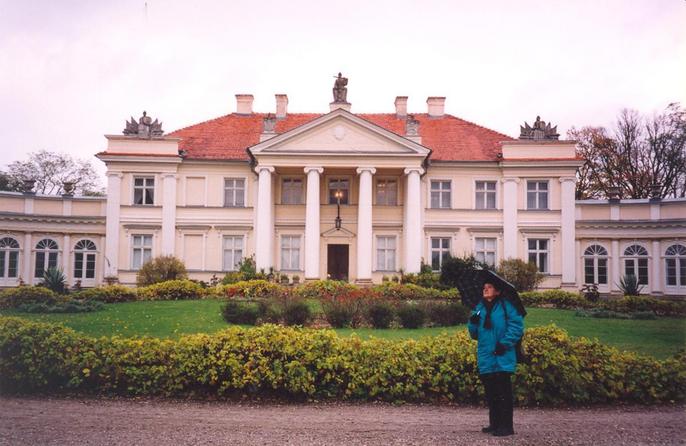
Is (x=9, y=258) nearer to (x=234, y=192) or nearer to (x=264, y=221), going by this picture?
(x=234, y=192)

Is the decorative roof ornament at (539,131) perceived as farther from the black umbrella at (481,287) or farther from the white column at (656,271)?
the black umbrella at (481,287)

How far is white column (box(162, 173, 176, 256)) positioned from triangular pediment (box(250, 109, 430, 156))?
5516mm

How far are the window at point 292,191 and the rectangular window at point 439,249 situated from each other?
303 inches

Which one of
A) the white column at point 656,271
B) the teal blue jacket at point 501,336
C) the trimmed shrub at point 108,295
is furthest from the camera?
the white column at point 656,271

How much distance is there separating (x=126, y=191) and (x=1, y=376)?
22.3 metres

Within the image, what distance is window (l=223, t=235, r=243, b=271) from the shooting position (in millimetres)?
29609

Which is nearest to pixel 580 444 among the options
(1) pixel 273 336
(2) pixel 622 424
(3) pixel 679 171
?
(2) pixel 622 424

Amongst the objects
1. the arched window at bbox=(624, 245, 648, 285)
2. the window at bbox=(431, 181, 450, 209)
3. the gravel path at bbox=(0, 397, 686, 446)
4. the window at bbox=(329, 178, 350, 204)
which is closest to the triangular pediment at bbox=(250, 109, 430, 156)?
the window at bbox=(329, 178, 350, 204)

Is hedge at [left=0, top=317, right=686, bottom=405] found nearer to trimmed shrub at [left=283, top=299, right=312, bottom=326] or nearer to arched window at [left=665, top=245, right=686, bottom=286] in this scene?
trimmed shrub at [left=283, top=299, right=312, bottom=326]

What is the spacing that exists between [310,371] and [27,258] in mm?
25061

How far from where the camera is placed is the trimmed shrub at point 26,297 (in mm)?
18594

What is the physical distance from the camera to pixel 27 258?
28062 mm

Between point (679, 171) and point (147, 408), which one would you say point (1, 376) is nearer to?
point (147, 408)

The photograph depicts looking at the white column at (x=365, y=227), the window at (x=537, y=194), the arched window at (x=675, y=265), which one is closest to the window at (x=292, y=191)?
the white column at (x=365, y=227)
